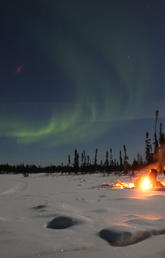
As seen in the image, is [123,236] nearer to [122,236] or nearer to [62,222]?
[122,236]

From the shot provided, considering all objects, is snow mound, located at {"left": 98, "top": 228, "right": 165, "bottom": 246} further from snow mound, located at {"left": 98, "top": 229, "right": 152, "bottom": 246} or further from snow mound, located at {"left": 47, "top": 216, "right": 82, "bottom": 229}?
snow mound, located at {"left": 47, "top": 216, "right": 82, "bottom": 229}

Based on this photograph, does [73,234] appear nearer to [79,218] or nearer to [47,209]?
[79,218]

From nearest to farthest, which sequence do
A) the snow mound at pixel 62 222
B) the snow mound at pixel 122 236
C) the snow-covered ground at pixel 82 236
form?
the snow-covered ground at pixel 82 236 → the snow mound at pixel 122 236 → the snow mound at pixel 62 222

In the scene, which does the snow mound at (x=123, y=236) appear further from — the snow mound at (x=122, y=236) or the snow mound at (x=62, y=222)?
the snow mound at (x=62, y=222)

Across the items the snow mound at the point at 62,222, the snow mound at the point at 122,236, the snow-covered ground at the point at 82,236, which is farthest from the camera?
the snow mound at the point at 62,222

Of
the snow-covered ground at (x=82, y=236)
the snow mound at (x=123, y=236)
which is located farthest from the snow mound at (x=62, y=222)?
the snow mound at (x=123, y=236)

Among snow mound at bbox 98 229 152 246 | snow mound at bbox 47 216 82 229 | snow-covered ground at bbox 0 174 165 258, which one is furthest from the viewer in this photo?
snow mound at bbox 47 216 82 229

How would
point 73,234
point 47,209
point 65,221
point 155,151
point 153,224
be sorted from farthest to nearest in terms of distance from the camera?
point 155,151
point 47,209
point 65,221
point 153,224
point 73,234

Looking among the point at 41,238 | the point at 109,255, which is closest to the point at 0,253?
the point at 41,238

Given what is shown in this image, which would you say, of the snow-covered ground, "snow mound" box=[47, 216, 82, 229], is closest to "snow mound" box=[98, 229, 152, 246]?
the snow-covered ground

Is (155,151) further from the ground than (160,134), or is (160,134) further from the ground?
(160,134)

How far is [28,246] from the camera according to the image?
5.23 ft

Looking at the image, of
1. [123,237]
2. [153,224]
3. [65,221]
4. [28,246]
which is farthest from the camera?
[65,221]

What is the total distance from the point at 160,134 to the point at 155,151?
3205 mm
